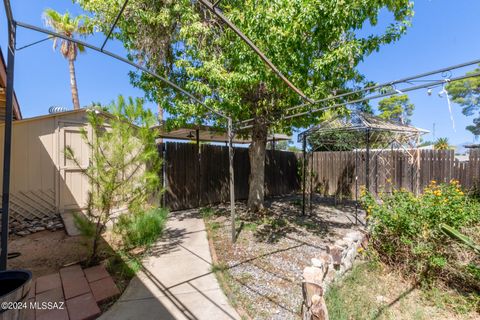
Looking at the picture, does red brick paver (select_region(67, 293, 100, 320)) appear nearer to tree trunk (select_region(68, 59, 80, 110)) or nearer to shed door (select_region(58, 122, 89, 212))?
shed door (select_region(58, 122, 89, 212))

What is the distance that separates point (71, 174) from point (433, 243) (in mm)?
7196

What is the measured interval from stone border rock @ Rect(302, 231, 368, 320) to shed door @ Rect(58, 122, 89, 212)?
5.43 meters

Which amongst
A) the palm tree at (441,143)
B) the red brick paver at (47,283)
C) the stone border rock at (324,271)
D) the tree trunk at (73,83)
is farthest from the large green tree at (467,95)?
the red brick paver at (47,283)

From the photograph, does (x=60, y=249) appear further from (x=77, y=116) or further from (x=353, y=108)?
(x=353, y=108)

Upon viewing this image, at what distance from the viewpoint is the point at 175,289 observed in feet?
9.24

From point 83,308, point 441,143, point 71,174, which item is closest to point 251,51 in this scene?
point 83,308

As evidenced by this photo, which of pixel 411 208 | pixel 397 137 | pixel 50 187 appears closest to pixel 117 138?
pixel 50 187

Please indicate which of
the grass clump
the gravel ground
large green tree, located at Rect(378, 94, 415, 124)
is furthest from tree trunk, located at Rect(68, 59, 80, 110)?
large green tree, located at Rect(378, 94, 415, 124)

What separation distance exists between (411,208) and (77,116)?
7.17m

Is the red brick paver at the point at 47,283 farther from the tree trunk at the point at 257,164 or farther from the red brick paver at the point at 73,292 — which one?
the tree trunk at the point at 257,164

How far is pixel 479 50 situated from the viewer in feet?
9.35

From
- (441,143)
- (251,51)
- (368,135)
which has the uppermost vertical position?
(251,51)

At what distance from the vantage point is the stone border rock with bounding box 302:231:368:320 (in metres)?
1.89

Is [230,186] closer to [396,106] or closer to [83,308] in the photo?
[83,308]
